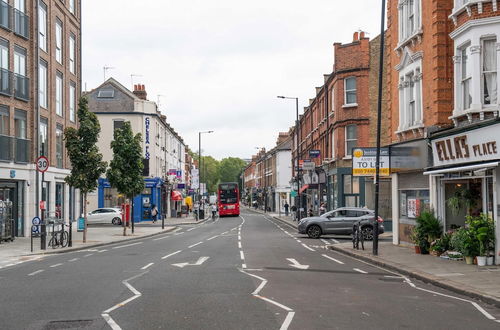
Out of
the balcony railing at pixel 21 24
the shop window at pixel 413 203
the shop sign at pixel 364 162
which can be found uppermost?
the balcony railing at pixel 21 24

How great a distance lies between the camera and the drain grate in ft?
27.0

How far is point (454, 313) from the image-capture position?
31.1ft

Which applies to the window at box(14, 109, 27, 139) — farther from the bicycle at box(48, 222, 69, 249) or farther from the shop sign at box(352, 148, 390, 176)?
the shop sign at box(352, 148, 390, 176)

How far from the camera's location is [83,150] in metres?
27.0

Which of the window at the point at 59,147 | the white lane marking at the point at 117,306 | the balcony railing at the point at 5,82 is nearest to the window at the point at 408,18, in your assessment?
the white lane marking at the point at 117,306

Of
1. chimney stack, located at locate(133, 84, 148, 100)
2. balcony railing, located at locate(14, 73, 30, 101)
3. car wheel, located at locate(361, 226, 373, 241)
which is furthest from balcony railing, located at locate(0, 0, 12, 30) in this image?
chimney stack, located at locate(133, 84, 148, 100)

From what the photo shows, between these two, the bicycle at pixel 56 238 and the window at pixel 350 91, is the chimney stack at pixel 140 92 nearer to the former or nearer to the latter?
the window at pixel 350 91

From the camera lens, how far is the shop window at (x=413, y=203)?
20.9 meters

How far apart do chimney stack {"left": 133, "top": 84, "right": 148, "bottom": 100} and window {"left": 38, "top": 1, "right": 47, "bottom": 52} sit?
2494cm

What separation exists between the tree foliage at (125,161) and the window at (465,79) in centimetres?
1952

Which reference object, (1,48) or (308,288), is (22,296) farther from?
(1,48)

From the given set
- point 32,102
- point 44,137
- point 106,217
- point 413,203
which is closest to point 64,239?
point 32,102

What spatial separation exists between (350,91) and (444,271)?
2531cm

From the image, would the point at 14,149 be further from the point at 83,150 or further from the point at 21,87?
the point at 83,150
